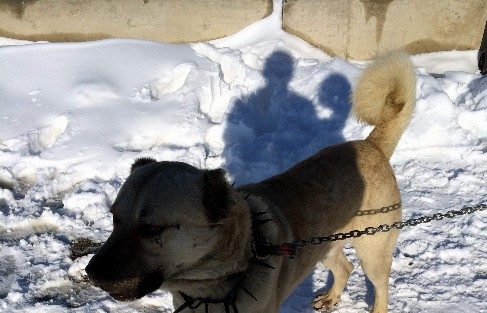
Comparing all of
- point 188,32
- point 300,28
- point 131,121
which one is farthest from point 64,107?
point 300,28

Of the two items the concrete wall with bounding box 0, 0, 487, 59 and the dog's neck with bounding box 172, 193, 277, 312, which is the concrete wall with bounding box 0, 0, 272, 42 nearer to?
the concrete wall with bounding box 0, 0, 487, 59

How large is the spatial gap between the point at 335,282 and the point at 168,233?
6.48 feet

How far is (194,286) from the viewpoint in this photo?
8.05 feet

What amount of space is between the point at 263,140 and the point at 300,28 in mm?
2048

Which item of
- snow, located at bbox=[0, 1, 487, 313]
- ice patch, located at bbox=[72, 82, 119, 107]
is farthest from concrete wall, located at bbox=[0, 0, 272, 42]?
ice patch, located at bbox=[72, 82, 119, 107]

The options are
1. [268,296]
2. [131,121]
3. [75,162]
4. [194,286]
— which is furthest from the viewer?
[131,121]

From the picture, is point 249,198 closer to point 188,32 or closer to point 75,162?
point 75,162

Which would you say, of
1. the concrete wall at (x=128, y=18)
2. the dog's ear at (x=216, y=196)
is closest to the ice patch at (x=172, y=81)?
the concrete wall at (x=128, y=18)

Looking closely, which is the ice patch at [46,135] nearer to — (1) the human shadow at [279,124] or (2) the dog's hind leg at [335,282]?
(1) the human shadow at [279,124]

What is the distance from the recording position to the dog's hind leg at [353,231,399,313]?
3.30 meters

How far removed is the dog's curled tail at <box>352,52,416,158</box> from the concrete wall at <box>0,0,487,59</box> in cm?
322

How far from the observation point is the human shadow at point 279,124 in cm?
484

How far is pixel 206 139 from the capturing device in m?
5.07

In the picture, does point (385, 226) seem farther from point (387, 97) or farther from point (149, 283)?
point (149, 283)
